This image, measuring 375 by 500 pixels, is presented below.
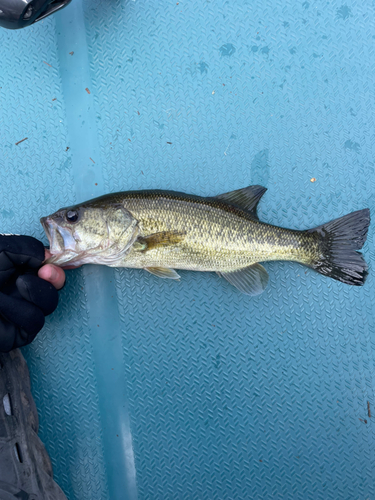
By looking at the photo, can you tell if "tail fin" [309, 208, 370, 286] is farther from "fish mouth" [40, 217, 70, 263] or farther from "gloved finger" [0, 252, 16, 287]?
"gloved finger" [0, 252, 16, 287]

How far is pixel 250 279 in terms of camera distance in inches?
84.6

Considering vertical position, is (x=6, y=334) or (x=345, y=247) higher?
(x=345, y=247)

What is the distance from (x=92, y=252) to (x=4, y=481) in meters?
1.31

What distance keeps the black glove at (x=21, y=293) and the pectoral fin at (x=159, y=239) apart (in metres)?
0.57

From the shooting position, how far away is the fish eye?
1.98 meters

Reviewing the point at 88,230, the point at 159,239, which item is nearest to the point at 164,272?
the point at 159,239

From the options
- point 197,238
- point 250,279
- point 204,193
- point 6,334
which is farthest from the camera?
point 204,193

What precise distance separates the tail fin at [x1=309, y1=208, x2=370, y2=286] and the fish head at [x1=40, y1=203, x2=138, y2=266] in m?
1.16

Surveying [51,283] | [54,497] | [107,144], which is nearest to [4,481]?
[54,497]

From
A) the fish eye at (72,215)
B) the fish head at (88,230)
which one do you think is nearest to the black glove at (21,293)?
the fish head at (88,230)

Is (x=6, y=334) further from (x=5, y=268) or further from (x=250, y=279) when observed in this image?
(x=250, y=279)

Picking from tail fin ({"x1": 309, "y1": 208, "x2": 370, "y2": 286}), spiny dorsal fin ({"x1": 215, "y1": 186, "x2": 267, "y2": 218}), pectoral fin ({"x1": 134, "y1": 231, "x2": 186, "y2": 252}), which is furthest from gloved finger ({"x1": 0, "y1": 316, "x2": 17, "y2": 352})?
tail fin ({"x1": 309, "y1": 208, "x2": 370, "y2": 286})

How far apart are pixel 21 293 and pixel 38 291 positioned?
0.09 meters

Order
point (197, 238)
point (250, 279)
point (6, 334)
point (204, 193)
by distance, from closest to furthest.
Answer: point (6, 334) < point (197, 238) < point (250, 279) < point (204, 193)
